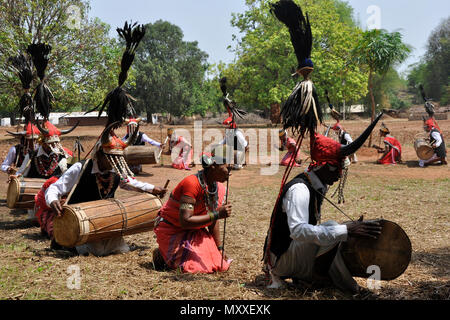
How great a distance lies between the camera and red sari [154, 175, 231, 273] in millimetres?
4625

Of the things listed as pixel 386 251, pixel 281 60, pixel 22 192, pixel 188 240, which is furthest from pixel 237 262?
pixel 281 60

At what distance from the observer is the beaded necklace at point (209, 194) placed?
4.64 m

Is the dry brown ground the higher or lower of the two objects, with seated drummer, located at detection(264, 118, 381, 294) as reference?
lower

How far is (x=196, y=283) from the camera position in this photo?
13.6 ft

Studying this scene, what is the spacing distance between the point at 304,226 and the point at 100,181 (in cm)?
322

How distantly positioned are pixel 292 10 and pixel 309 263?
226cm

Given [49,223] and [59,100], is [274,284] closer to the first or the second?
[49,223]

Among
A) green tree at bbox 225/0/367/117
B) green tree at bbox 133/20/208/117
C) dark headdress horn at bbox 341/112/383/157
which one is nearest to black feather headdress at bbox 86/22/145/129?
dark headdress horn at bbox 341/112/383/157

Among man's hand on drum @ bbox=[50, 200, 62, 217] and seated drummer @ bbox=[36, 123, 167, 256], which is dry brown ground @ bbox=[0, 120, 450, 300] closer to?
seated drummer @ bbox=[36, 123, 167, 256]

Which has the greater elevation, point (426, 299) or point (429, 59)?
point (429, 59)

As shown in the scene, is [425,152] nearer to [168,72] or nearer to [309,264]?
[309,264]

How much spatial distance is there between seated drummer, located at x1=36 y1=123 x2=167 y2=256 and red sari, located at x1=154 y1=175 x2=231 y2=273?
97cm

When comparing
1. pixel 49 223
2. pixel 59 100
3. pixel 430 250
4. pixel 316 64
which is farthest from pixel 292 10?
pixel 316 64
